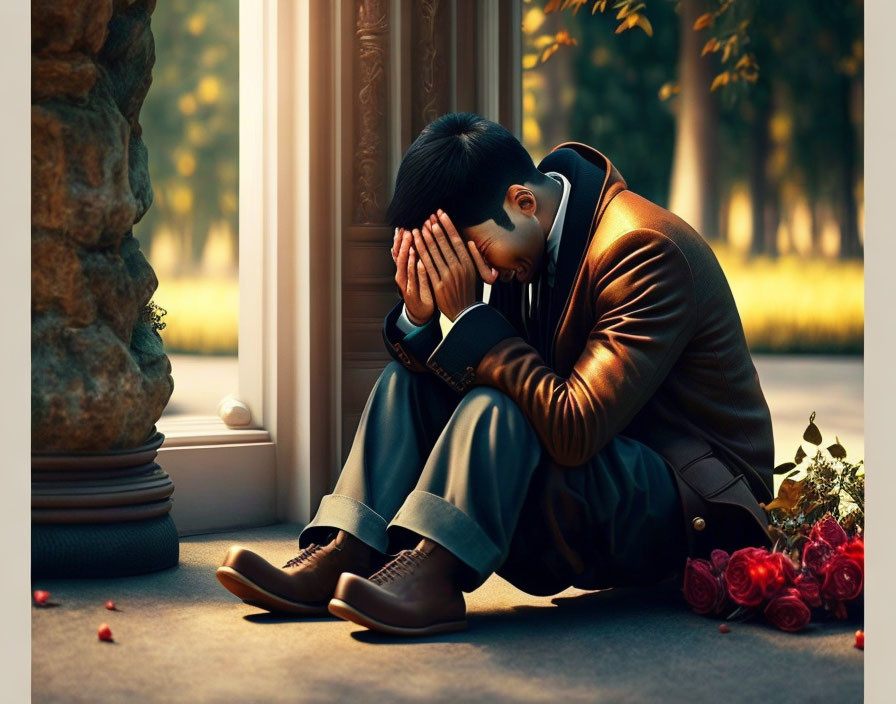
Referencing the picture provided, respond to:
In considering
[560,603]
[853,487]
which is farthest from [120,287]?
[853,487]

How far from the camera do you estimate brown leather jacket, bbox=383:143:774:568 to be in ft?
8.13

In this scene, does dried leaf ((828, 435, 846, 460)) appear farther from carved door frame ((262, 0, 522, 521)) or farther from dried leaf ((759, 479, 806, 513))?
carved door frame ((262, 0, 522, 521))

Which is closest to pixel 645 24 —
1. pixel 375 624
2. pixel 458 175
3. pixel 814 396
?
pixel 814 396

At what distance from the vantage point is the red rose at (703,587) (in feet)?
8.42

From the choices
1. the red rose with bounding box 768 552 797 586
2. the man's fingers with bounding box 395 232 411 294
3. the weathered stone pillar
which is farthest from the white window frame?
the red rose with bounding box 768 552 797 586

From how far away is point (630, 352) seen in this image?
251 centimetres

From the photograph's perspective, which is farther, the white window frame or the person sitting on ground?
the white window frame

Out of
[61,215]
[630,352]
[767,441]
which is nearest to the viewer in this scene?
[630,352]

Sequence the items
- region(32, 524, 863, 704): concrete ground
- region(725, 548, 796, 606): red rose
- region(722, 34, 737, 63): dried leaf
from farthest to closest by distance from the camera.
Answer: region(722, 34, 737, 63): dried leaf → region(725, 548, 796, 606): red rose → region(32, 524, 863, 704): concrete ground

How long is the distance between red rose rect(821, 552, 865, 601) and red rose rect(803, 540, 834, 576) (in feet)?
0.08

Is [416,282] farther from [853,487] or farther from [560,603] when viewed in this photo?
[853,487]

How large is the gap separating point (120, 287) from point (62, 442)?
434 millimetres

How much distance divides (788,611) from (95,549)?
5.54 feet

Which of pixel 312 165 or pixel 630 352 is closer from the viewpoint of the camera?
pixel 630 352
